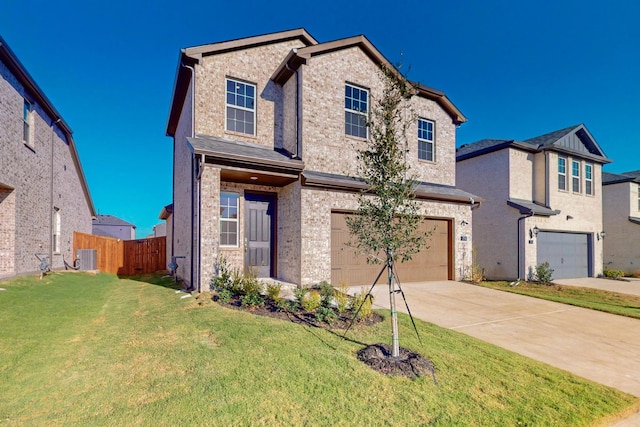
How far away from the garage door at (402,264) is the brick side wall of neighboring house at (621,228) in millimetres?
15290

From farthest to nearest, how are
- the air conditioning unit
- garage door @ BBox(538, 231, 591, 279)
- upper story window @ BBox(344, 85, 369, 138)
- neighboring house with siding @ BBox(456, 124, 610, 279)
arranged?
1. the air conditioning unit
2. garage door @ BBox(538, 231, 591, 279)
3. neighboring house with siding @ BBox(456, 124, 610, 279)
4. upper story window @ BBox(344, 85, 369, 138)

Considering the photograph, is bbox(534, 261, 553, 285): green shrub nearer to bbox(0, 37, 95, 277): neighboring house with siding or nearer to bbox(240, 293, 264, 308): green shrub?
bbox(240, 293, 264, 308): green shrub

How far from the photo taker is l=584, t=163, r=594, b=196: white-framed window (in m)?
17.3

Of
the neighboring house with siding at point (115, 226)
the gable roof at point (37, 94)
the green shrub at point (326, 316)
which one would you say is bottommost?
the green shrub at point (326, 316)

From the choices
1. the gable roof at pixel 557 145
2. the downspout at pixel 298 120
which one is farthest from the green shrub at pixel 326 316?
the gable roof at pixel 557 145

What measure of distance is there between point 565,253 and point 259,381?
60.3 feet

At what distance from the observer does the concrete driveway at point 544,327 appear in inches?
Answer: 183

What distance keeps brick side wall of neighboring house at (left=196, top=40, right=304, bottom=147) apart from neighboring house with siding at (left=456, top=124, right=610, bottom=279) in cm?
1104

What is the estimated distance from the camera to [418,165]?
12445 millimetres

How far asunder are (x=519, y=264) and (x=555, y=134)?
784 cm

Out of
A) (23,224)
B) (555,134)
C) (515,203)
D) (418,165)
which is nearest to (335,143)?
(418,165)

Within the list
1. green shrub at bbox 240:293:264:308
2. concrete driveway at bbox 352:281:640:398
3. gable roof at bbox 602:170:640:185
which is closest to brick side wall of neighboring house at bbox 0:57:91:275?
green shrub at bbox 240:293:264:308

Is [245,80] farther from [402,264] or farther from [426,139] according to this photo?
[402,264]

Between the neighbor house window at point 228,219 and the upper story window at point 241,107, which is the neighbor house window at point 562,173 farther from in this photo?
the neighbor house window at point 228,219
